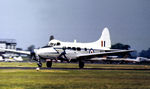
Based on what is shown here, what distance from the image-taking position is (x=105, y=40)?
227 feet

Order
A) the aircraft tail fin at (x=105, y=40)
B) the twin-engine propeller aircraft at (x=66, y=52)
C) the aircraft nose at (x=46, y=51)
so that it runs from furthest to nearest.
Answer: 1. the aircraft tail fin at (x=105, y=40)
2. the twin-engine propeller aircraft at (x=66, y=52)
3. the aircraft nose at (x=46, y=51)

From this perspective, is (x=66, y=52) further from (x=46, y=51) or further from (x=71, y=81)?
(x=71, y=81)

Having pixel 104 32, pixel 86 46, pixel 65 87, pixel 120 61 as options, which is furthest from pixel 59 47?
pixel 120 61

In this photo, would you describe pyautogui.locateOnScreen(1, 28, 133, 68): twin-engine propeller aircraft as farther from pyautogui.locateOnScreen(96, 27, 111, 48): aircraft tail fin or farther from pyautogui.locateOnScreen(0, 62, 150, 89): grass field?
pyautogui.locateOnScreen(0, 62, 150, 89): grass field

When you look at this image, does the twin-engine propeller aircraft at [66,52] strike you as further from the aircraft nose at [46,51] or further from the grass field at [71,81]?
the grass field at [71,81]

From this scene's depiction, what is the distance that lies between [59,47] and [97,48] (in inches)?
357

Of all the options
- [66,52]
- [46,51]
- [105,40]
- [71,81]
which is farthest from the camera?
[105,40]

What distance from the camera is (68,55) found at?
2287 inches

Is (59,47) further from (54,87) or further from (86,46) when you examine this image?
(54,87)

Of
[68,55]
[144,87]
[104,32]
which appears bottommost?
[144,87]

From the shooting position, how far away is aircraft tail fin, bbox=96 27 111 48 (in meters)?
68.2

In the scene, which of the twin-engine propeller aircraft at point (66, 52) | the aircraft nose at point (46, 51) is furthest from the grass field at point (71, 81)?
the twin-engine propeller aircraft at point (66, 52)

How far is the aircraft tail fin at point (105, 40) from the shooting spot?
68.2 meters

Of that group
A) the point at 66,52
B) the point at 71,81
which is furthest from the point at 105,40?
the point at 71,81
